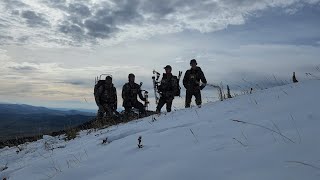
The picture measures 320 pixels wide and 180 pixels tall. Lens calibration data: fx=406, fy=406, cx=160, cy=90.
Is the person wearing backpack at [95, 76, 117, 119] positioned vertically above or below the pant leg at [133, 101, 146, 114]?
above

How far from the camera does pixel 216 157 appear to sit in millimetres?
3963

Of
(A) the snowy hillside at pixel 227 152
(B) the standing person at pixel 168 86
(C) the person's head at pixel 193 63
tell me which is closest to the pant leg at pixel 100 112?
(B) the standing person at pixel 168 86

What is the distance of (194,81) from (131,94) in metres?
3.26

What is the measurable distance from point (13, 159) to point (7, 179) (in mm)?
3737

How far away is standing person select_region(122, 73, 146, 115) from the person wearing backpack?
0.54 meters

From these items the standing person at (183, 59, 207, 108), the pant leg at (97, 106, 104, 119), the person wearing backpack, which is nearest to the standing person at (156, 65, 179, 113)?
the standing person at (183, 59, 207, 108)

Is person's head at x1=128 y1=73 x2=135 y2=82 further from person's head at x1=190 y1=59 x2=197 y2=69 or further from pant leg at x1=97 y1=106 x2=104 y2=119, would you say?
person's head at x1=190 y1=59 x2=197 y2=69

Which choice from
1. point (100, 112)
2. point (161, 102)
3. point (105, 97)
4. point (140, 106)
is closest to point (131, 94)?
point (140, 106)

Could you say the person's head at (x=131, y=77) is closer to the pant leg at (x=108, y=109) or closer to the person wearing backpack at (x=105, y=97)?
the person wearing backpack at (x=105, y=97)

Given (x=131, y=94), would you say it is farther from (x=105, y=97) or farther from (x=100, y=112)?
(x=100, y=112)

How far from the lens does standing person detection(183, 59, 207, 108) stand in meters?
14.7

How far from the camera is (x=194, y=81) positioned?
48.1 ft

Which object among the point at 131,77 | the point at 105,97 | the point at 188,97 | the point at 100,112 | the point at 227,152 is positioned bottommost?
the point at 227,152

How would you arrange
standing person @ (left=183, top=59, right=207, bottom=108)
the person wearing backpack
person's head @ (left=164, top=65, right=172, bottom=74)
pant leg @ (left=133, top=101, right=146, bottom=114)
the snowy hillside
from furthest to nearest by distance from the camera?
pant leg @ (left=133, top=101, right=146, bottom=114) → the person wearing backpack → person's head @ (left=164, top=65, right=172, bottom=74) → standing person @ (left=183, top=59, right=207, bottom=108) → the snowy hillside
